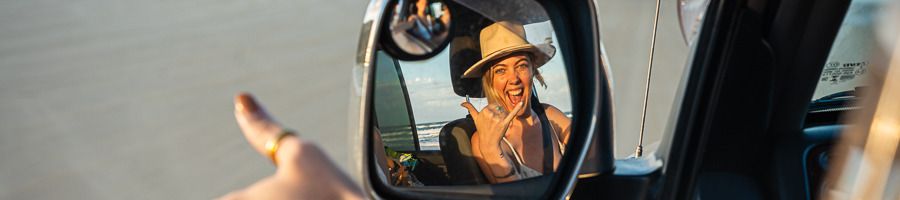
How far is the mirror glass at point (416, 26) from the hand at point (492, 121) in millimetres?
452

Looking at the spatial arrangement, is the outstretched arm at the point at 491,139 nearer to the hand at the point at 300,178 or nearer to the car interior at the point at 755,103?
the car interior at the point at 755,103

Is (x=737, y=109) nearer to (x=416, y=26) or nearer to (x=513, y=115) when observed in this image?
(x=513, y=115)

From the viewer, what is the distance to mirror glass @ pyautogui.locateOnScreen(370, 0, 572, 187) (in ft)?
5.42

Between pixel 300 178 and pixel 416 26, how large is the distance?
0.46 m

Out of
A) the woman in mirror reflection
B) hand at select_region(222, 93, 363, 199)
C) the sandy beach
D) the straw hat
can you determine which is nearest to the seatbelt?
the woman in mirror reflection

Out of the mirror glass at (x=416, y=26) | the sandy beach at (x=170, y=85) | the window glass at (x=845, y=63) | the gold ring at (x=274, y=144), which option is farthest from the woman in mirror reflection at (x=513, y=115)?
the sandy beach at (x=170, y=85)

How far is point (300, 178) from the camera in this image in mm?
774

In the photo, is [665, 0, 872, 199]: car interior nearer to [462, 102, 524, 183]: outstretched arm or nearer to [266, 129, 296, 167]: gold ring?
[462, 102, 524, 183]: outstretched arm

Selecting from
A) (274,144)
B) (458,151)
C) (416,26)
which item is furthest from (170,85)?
(274,144)

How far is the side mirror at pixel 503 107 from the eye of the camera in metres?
1.65

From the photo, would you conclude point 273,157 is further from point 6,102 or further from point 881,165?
point 6,102

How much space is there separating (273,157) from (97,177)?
4.76 metres

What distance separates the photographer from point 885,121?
74 cm

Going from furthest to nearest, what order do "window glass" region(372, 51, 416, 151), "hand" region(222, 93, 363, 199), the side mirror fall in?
the side mirror, "window glass" region(372, 51, 416, 151), "hand" region(222, 93, 363, 199)
